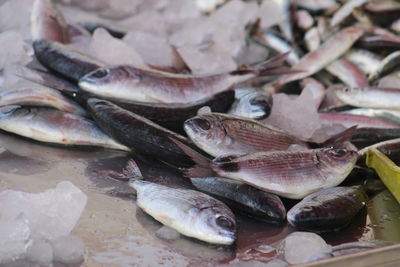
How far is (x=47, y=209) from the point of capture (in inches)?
63.4

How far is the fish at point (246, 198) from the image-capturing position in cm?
179

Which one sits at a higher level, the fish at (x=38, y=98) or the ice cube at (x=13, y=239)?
the fish at (x=38, y=98)

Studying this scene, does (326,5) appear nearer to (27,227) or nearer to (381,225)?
(381,225)

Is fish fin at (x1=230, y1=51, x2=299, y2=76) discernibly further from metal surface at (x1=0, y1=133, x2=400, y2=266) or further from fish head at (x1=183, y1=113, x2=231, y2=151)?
metal surface at (x1=0, y1=133, x2=400, y2=266)

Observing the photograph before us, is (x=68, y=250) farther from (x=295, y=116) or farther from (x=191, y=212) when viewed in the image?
(x=295, y=116)

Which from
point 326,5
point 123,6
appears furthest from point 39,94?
point 326,5

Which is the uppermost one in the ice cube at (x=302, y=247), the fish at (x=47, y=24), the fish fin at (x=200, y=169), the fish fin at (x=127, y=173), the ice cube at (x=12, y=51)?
the fish at (x=47, y=24)

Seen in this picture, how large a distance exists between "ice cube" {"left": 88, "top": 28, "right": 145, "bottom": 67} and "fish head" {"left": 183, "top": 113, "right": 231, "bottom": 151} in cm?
87

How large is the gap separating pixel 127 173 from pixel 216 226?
474 millimetres

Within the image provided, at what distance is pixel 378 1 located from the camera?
3.72 metres

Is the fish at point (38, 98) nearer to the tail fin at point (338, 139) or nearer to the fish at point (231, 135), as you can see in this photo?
the fish at point (231, 135)

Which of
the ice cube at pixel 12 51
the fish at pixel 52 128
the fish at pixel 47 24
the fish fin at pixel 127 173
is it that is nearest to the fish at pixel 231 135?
the fish fin at pixel 127 173

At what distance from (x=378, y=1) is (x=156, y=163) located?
7.51ft

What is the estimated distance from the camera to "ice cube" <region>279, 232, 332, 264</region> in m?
1.54
